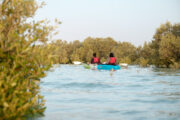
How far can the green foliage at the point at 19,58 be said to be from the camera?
4.82 m

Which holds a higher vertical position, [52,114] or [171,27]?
[171,27]

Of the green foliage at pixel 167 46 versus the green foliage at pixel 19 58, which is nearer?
the green foliage at pixel 19 58

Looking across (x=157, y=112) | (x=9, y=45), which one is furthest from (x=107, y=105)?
(x=9, y=45)

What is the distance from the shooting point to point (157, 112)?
8406mm

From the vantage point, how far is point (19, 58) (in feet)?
17.9

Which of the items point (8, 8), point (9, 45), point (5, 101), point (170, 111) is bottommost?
point (170, 111)

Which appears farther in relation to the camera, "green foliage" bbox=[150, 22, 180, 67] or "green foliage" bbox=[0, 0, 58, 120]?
"green foliage" bbox=[150, 22, 180, 67]

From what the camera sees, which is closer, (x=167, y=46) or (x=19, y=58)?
(x=19, y=58)

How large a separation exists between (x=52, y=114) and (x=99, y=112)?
1535 millimetres

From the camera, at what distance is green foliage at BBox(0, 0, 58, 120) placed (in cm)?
482

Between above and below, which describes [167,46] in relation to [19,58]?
above

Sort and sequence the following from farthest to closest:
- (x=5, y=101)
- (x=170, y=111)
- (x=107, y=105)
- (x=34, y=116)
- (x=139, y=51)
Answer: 1. (x=139, y=51)
2. (x=107, y=105)
3. (x=170, y=111)
4. (x=34, y=116)
5. (x=5, y=101)

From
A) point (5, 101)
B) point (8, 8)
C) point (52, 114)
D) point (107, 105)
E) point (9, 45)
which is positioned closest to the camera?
point (5, 101)

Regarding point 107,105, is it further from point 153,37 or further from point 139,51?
point 139,51
